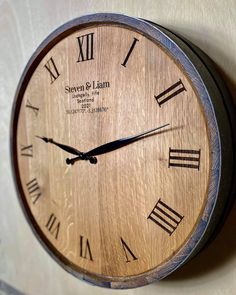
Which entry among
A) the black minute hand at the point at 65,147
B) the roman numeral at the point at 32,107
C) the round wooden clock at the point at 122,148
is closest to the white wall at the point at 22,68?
the round wooden clock at the point at 122,148

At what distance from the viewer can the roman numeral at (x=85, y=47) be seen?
2.80 ft

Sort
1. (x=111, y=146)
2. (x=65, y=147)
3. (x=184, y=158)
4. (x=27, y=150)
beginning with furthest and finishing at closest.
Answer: (x=27, y=150)
(x=65, y=147)
(x=111, y=146)
(x=184, y=158)

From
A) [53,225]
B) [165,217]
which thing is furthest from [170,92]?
[53,225]

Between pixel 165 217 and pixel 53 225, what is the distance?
342mm

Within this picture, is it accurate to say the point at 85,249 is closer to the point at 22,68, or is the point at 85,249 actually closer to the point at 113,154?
the point at 113,154

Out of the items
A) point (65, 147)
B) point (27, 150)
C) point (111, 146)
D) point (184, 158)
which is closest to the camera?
point (184, 158)

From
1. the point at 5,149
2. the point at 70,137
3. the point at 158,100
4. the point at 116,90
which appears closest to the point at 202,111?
the point at 158,100

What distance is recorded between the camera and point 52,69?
3.10 ft

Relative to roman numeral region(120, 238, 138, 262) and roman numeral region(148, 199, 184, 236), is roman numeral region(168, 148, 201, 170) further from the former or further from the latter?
roman numeral region(120, 238, 138, 262)

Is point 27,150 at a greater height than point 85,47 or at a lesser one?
lesser

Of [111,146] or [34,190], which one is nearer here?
[111,146]

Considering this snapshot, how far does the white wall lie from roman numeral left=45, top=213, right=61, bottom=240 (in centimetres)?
13

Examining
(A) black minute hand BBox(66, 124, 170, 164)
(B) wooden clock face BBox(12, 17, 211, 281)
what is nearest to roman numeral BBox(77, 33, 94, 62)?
(B) wooden clock face BBox(12, 17, 211, 281)

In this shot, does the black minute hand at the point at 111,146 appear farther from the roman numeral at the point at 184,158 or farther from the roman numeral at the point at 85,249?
the roman numeral at the point at 85,249
